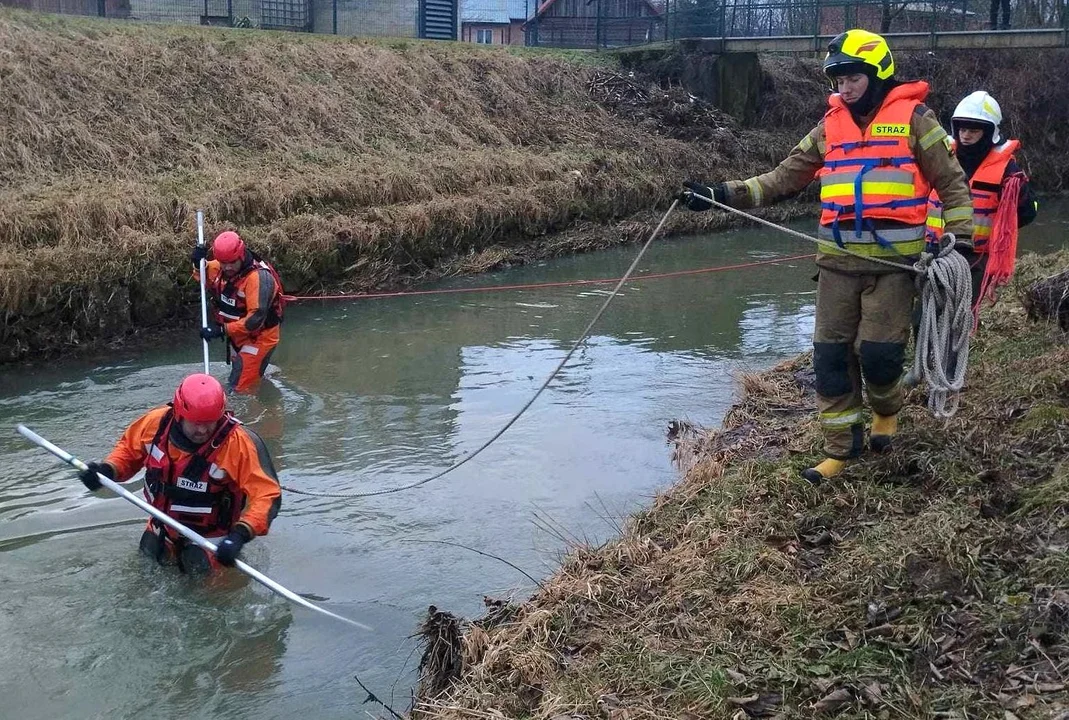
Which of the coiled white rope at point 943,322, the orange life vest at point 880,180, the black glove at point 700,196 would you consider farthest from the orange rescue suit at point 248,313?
the coiled white rope at point 943,322

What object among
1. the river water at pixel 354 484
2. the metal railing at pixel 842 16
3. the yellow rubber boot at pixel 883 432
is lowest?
the river water at pixel 354 484

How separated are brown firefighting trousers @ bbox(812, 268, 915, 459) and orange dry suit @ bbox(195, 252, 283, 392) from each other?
4.96 m

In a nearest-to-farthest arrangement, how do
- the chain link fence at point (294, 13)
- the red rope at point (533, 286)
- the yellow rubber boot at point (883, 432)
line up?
1. the yellow rubber boot at point (883, 432)
2. the red rope at point (533, 286)
3. the chain link fence at point (294, 13)

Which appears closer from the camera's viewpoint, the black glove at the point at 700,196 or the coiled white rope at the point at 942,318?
the coiled white rope at the point at 942,318

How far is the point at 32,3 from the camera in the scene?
2169cm

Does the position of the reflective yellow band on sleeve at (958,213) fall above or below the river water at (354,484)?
above

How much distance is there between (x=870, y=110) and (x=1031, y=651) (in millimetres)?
2622

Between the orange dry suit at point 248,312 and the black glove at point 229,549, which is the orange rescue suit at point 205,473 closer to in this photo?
the black glove at point 229,549

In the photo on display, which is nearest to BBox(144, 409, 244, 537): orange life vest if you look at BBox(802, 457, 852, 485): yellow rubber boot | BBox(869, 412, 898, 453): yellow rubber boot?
BBox(802, 457, 852, 485): yellow rubber boot

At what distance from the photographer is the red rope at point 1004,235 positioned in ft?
20.9

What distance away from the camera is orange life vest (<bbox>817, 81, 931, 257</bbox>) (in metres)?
4.76

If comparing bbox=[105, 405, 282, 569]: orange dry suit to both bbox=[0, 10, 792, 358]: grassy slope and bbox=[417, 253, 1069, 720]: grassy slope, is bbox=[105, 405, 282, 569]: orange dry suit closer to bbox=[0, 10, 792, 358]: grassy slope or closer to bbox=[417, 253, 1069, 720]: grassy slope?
bbox=[417, 253, 1069, 720]: grassy slope

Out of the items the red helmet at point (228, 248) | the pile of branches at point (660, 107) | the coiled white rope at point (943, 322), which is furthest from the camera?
the pile of branches at point (660, 107)

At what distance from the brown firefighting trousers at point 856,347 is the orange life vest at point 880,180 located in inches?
7.2
